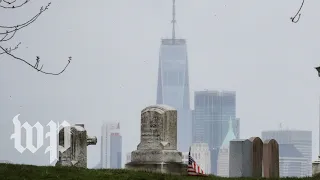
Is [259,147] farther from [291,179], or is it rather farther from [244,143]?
[291,179]

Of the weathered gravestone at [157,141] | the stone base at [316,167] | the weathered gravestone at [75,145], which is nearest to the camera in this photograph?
the stone base at [316,167]

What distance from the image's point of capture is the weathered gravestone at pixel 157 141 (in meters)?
34.7

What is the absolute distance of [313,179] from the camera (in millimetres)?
29000

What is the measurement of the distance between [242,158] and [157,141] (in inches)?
118

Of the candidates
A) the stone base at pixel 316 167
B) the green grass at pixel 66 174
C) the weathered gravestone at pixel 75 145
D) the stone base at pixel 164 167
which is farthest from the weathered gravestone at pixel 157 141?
the green grass at pixel 66 174

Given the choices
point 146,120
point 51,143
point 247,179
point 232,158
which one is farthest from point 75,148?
point 51,143

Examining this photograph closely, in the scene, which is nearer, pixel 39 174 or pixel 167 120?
pixel 39 174

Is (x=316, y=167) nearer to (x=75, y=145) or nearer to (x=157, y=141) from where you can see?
(x=157, y=141)

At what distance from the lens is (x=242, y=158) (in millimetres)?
33219

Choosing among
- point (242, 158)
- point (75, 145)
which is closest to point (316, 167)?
point (242, 158)

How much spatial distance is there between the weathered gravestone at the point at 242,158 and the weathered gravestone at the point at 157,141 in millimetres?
1732

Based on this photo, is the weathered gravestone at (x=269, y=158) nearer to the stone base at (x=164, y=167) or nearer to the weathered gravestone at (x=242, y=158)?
the weathered gravestone at (x=242, y=158)

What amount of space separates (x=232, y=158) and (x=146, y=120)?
3.19 m

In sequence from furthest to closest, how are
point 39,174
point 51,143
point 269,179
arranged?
point 51,143 → point 269,179 → point 39,174
